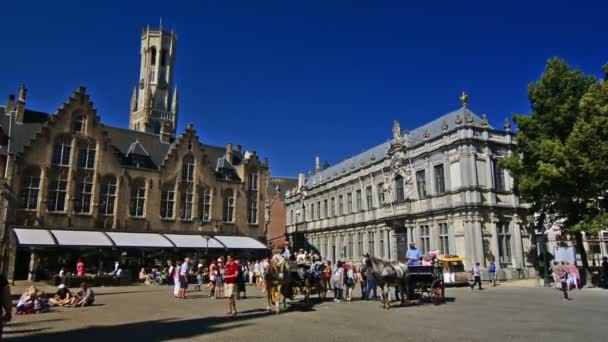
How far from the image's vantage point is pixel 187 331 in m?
11.1

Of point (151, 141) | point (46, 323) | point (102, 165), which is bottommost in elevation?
point (46, 323)

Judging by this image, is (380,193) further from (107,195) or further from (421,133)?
(107,195)

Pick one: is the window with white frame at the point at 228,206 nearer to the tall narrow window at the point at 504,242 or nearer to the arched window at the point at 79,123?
the arched window at the point at 79,123

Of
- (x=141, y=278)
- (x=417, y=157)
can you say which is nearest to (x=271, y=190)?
(x=417, y=157)

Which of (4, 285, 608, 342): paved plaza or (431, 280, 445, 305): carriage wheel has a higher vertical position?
(431, 280, 445, 305): carriage wheel

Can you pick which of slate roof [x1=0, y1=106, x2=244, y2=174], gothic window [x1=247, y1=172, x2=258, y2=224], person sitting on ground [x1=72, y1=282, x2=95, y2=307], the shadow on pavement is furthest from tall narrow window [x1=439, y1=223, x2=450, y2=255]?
person sitting on ground [x1=72, y1=282, x2=95, y2=307]

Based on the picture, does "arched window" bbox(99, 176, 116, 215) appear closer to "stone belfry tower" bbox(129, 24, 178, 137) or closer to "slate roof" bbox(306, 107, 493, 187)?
"slate roof" bbox(306, 107, 493, 187)

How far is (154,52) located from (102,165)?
321 feet

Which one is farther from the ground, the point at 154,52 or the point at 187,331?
the point at 154,52

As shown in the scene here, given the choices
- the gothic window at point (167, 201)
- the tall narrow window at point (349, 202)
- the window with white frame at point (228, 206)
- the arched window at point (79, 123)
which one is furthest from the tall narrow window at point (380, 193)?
the arched window at point (79, 123)

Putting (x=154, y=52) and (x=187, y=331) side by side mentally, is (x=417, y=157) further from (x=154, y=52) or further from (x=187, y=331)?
(x=154, y=52)

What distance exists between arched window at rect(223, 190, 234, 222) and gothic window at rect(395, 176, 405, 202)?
15.9 meters

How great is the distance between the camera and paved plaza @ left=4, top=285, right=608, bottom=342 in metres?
10.2

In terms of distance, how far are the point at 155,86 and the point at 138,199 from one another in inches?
3543
